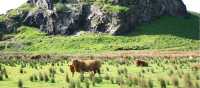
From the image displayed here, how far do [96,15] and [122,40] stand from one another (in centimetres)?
2045

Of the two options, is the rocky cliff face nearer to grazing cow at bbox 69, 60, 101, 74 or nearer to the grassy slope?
the grassy slope

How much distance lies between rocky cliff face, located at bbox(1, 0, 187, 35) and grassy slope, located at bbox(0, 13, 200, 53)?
3600 millimetres

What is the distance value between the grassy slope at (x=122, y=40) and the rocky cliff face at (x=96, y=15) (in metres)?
3.60

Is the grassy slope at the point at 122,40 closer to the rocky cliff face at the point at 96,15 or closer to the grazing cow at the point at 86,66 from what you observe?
the rocky cliff face at the point at 96,15

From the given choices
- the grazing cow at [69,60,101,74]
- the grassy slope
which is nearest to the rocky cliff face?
the grassy slope

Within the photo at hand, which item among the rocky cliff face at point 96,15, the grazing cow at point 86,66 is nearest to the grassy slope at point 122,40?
the rocky cliff face at point 96,15

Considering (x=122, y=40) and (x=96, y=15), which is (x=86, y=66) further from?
(x=96, y=15)

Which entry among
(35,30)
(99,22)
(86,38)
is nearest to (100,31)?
(99,22)

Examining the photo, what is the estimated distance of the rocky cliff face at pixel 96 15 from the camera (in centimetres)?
16262

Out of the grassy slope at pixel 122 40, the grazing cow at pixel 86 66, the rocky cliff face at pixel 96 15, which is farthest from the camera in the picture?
the rocky cliff face at pixel 96 15

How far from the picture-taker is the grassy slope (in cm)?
13438

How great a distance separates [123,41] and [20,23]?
170 feet

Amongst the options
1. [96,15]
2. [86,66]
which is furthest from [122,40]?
[86,66]

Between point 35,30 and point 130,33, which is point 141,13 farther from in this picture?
point 35,30
